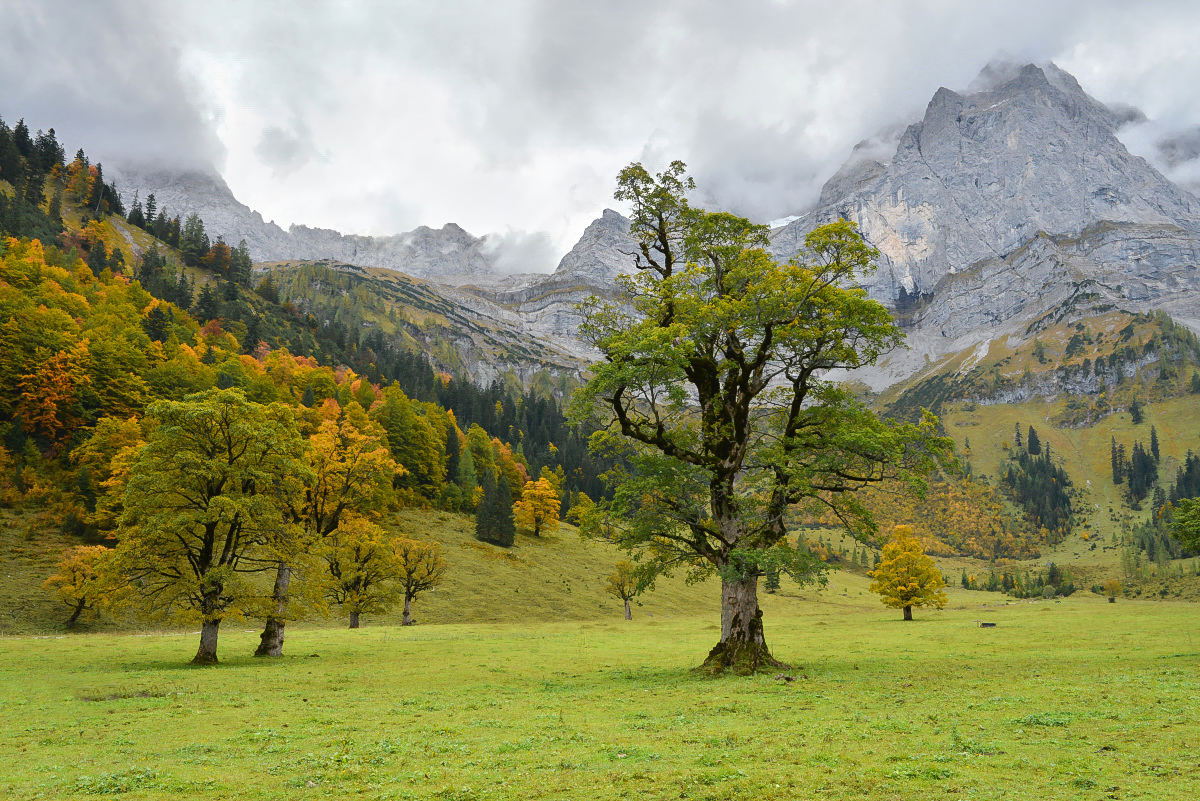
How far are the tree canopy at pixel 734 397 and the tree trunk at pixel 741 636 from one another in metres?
0.06

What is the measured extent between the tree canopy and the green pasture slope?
5.94 m

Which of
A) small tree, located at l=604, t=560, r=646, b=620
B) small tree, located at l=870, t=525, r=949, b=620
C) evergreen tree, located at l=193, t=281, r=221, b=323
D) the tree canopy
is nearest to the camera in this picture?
the tree canopy

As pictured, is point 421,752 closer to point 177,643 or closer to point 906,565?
point 177,643

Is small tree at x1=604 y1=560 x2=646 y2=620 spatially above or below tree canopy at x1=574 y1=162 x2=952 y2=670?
below

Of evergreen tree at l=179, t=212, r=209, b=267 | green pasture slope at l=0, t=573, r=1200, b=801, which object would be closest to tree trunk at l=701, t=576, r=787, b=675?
green pasture slope at l=0, t=573, r=1200, b=801

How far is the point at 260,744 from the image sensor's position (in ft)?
49.1

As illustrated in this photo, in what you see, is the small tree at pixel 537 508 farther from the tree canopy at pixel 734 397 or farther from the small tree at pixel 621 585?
→ the tree canopy at pixel 734 397

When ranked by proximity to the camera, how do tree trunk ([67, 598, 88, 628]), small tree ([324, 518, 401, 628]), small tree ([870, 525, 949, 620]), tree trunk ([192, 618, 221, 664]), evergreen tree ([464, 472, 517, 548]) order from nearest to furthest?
tree trunk ([192, 618, 221, 664]), tree trunk ([67, 598, 88, 628]), small tree ([324, 518, 401, 628]), small tree ([870, 525, 949, 620]), evergreen tree ([464, 472, 517, 548])

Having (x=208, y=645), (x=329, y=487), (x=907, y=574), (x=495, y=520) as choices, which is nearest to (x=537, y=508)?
(x=495, y=520)

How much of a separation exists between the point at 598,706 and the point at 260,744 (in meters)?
9.57

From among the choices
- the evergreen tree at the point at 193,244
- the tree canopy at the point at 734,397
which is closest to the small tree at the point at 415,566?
the tree canopy at the point at 734,397

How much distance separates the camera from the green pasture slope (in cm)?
1066

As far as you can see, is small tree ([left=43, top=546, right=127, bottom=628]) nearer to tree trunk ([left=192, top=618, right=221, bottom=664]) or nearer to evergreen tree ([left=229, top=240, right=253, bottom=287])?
tree trunk ([left=192, top=618, right=221, bottom=664])

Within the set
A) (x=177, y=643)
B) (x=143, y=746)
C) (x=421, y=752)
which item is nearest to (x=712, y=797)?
(x=421, y=752)
